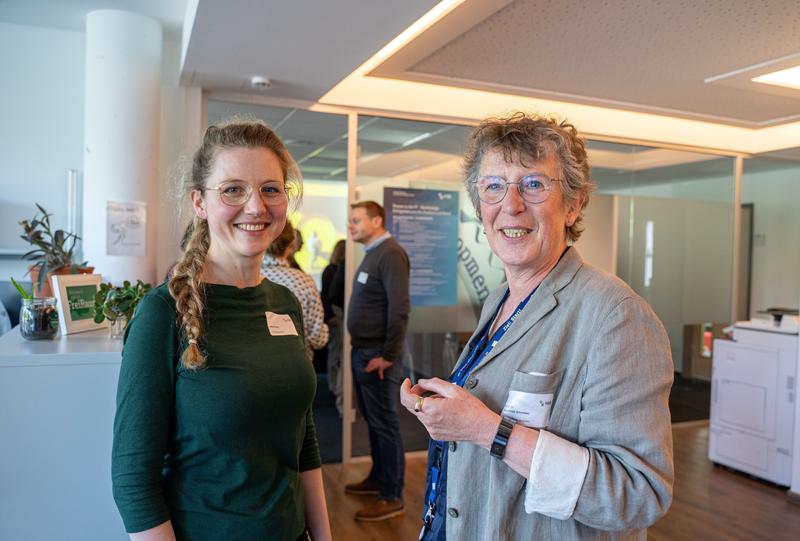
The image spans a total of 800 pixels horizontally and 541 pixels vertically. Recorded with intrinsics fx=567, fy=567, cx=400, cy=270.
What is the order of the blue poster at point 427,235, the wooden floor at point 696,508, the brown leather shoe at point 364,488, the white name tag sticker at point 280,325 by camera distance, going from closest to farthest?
the white name tag sticker at point 280,325 < the wooden floor at point 696,508 < the brown leather shoe at point 364,488 < the blue poster at point 427,235

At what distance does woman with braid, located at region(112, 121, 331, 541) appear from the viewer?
1111 mm

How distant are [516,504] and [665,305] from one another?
4.96 meters

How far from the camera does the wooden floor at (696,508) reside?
326cm

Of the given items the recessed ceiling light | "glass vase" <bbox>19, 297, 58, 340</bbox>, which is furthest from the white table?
the recessed ceiling light

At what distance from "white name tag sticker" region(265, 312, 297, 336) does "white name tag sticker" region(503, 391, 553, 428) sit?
0.59m

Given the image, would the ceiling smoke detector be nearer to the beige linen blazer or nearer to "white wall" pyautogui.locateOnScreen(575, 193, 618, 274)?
the beige linen blazer

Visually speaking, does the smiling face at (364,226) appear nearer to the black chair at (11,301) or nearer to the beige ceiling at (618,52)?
the beige ceiling at (618,52)

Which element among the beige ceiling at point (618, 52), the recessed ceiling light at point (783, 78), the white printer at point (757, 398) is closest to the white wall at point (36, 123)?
the beige ceiling at point (618, 52)

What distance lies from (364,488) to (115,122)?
2.75 m

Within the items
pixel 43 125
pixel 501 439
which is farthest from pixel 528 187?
pixel 43 125

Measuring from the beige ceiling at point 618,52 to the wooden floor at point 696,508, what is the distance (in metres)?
2.78

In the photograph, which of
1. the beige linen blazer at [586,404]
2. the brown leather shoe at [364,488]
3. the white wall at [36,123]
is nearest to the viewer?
the beige linen blazer at [586,404]

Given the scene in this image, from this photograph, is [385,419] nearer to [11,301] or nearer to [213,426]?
[11,301]

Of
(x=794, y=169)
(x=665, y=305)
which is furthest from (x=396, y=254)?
(x=794, y=169)
